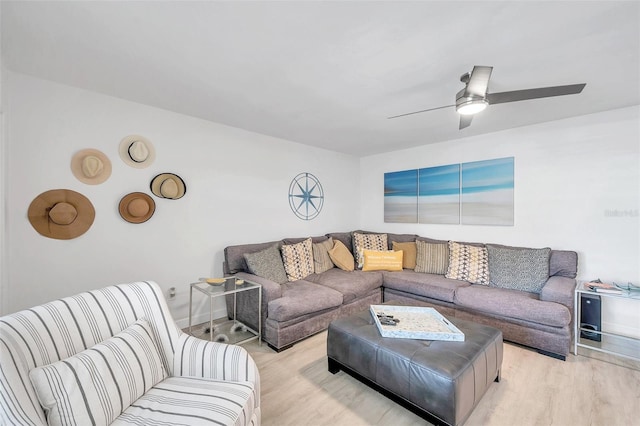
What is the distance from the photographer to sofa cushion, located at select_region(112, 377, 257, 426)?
109cm

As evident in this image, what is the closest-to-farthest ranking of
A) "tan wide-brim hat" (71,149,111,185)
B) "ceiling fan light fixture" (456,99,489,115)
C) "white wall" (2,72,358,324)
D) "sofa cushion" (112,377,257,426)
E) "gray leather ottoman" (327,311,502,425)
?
1. "sofa cushion" (112,377,257,426)
2. "gray leather ottoman" (327,311,502,425)
3. "ceiling fan light fixture" (456,99,489,115)
4. "white wall" (2,72,358,324)
5. "tan wide-brim hat" (71,149,111,185)

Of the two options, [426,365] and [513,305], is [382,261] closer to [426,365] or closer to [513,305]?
[513,305]

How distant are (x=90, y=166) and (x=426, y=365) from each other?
3037 mm

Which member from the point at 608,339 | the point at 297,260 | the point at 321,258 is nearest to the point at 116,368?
the point at 297,260

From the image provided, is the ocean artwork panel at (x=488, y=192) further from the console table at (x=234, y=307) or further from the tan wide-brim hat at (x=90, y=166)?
the tan wide-brim hat at (x=90, y=166)

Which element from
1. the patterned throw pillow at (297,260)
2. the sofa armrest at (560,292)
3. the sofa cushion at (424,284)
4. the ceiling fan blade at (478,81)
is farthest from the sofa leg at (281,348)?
the ceiling fan blade at (478,81)

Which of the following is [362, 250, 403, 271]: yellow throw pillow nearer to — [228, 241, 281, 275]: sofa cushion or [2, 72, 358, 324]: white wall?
[2, 72, 358, 324]: white wall

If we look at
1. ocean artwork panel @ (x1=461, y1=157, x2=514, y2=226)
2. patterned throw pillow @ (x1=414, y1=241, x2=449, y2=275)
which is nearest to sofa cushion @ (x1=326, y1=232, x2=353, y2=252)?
patterned throw pillow @ (x1=414, y1=241, x2=449, y2=275)

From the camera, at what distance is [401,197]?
14.5 ft

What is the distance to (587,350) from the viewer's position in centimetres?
247

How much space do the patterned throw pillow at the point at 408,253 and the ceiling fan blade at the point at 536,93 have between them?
2.35m

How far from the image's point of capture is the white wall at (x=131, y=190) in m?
2.07

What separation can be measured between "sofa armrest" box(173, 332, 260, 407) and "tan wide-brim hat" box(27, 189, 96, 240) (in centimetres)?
163

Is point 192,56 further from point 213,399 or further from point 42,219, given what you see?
point 213,399
